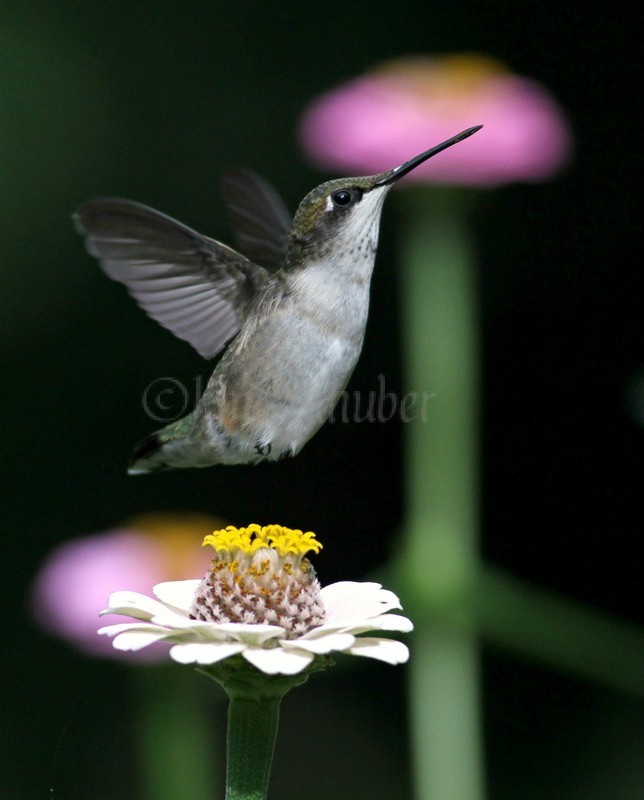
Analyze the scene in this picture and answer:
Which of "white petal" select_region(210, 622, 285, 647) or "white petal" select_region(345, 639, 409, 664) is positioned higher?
"white petal" select_region(210, 622, 285, 647)

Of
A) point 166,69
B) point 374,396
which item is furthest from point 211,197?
point 374,396

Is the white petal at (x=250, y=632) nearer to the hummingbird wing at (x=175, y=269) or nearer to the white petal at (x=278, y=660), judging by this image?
the white petal at (x=278, y=660)

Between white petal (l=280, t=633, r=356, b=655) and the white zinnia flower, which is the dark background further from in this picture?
white petal (l=280, t=633, r=356, b=655)

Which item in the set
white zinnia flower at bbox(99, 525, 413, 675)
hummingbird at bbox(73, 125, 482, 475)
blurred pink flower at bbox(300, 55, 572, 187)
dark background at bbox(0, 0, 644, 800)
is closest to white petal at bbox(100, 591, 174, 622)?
white zinnia flower at bbox(99, 525, 413, 675)

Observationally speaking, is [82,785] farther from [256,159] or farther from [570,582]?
[256,159]

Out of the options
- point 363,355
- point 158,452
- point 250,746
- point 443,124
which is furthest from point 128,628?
point 363,355

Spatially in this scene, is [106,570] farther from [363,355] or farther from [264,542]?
[264,542]

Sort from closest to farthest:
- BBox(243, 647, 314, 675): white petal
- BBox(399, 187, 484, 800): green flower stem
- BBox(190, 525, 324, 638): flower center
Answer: BBox(243, 647, 314, 675): white petal → BBox(190, 525, 324, 638): flower center → BBox(399, 187, 484, 800): green flower stem
